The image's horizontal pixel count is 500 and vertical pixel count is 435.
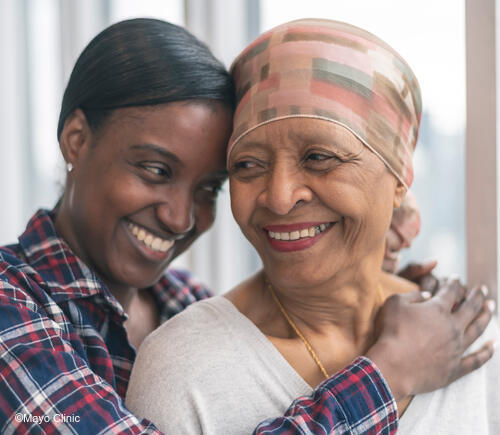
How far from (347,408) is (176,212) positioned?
0.60 m

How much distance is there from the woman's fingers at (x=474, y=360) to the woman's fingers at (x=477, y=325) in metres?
0.03

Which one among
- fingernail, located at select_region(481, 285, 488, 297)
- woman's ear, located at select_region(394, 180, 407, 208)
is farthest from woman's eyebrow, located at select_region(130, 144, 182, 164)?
fingernail, located at select_region(481, 285, 488, 297)

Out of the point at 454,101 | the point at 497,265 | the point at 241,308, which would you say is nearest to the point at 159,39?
the point at 241,308

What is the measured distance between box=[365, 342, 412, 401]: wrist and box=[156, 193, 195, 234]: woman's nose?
526 millimetres

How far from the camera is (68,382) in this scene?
115 cm

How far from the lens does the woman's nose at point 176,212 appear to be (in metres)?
1.43

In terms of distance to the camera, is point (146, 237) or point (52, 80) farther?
point (52, 80)

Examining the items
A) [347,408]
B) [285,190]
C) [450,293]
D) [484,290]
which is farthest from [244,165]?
[484,290]

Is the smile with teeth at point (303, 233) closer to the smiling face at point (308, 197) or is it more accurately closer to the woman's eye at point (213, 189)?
the smiling face at point (308, 197)

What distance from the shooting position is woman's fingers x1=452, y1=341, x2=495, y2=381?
1354 mm

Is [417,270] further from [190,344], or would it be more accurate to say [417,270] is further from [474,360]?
[190,344]

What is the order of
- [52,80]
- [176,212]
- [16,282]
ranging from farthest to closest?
[52,80]
[176,212]
[16,282]

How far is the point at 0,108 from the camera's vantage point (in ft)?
9.30

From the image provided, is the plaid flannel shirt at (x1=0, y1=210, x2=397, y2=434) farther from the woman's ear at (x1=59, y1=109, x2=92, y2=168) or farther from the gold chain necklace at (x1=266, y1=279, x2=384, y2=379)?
the woman's ear at (x1=59, y1=109, x2=92, y2=168)
